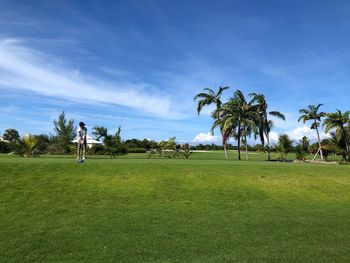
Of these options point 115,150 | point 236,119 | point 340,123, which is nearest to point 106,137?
point 115,150

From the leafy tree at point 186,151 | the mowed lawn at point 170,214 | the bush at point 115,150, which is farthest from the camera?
the leafy tree at point 186,151

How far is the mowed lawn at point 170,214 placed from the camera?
8240mm

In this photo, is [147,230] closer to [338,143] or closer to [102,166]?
[102,166]

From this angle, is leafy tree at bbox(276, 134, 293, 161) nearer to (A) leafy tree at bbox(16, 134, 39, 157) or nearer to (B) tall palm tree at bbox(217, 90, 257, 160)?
(B) tall palm tree at bbox(217, 90, 257, 160)

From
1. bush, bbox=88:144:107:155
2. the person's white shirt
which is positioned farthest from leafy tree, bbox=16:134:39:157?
the person's white shirt

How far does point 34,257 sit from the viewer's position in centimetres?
769

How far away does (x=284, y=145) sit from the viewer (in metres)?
37.8

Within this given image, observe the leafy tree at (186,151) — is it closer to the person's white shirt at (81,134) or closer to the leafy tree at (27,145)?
the leafy tree at (27,145)

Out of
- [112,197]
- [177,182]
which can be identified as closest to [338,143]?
[177,182]

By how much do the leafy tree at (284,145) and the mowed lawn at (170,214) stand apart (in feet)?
60.8

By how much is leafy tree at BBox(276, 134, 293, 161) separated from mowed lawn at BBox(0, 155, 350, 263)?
60.8 ft

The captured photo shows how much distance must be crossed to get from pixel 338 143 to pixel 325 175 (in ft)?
102

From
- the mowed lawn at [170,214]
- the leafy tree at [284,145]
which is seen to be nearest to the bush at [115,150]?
the leafy tree at [284,145]

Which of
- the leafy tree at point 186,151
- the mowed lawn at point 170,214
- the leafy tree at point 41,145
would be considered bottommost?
the mowed lawn at point 170,214
